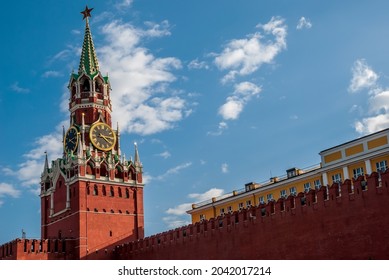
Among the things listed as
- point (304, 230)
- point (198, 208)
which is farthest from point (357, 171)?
point (198, 208)

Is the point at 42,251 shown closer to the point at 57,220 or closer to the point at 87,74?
the point at 57,220

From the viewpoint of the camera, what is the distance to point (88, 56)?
229 feet

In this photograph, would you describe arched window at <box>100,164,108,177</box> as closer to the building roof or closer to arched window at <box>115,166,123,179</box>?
arched window at <box>115,166,123,179</box>

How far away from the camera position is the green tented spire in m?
68.4

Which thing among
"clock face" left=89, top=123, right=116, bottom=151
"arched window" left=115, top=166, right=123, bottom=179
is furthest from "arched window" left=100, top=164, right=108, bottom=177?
"clock face" left=89, top=123, right=116, bottom=151

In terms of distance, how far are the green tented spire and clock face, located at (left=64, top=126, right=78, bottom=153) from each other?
23.2 feet

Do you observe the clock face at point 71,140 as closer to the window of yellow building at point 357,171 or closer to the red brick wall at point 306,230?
the red brick wall at point 306,230

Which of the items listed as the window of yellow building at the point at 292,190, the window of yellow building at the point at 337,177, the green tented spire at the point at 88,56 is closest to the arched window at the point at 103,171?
the green tented spire at the point at 88,56

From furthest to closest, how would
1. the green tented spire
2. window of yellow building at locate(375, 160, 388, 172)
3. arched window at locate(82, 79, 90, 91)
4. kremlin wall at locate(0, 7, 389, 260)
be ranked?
the green tented spire, arched window at locate(82, 79, 90, 91), window of yellow building at locate(375, 160, 388, 172), kremlin wall at locate(0, 7, 389, 260)

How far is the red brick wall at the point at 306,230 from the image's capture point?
33156 mm

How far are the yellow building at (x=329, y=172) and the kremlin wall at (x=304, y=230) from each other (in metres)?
3.43

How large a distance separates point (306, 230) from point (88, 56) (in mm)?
40752

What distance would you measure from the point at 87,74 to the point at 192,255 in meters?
28.9

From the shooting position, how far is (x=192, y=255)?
47.1 metres
